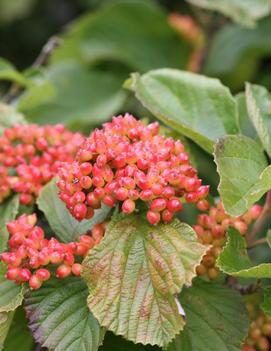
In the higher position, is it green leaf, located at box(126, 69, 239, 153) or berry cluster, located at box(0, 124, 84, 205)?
green leaf, located at box(126, 69, 239, 153)

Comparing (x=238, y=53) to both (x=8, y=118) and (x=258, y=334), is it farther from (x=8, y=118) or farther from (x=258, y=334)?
(x=258, y=334)

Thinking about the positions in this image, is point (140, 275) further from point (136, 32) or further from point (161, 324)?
point (136, 32)

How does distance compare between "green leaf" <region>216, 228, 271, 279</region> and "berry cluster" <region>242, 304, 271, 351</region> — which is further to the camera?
"berry cluster" <region>242, 304, 271, 351</region>

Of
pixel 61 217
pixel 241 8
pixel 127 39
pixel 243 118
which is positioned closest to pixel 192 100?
pixel 243 118

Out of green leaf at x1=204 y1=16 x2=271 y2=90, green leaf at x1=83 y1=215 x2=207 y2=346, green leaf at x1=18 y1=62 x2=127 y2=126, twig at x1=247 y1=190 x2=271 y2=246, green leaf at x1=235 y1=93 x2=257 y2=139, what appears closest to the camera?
green leaf at x1=83 y1=215 x2=207 y2=346

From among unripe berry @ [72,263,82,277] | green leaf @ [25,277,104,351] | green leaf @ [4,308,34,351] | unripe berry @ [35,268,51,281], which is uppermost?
unripe berry @ [35,268,51,281]

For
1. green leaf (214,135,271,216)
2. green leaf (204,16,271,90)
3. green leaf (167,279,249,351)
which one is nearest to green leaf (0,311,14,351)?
green leaf (167,279,249,351)

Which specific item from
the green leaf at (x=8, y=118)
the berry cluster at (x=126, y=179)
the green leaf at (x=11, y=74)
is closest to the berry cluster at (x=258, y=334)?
the berry cluster at (x=126, y=179)

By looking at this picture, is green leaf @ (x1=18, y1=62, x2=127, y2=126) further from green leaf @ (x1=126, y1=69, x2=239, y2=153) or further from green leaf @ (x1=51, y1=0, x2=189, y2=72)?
green leaf @ (x1=126, y1=69, x2=239, y2=153)
